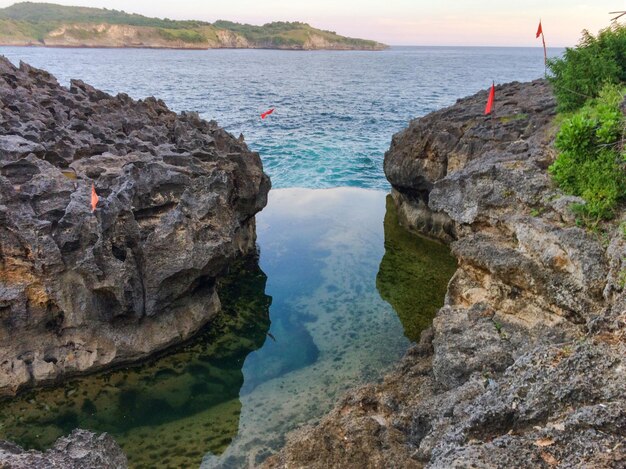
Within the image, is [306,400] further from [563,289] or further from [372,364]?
[563,289]

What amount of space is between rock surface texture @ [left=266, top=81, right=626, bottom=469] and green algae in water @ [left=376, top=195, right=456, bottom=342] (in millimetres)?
5271

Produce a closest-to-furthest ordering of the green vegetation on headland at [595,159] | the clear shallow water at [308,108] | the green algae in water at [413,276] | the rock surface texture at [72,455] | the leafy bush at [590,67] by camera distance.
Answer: the rock surface texture at [72,455], the green vegetation on headland at [595,159], the leafy bush at [590,67], the green algae in water at [413,276], the clear shallow water at [308,108]

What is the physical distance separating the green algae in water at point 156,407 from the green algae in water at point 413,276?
6141 millimetres

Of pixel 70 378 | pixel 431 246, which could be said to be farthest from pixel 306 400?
pixel 431 246

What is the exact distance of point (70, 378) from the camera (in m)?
13.9

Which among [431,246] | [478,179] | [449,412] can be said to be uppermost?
[478,179]

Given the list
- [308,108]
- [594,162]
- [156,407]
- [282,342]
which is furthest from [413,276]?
[308,108]

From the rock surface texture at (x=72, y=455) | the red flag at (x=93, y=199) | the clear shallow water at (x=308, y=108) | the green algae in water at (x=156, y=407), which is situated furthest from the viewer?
the clear shallow water at (x=308, y=108)

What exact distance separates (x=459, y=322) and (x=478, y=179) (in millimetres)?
4452

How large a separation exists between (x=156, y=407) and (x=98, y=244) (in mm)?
4685

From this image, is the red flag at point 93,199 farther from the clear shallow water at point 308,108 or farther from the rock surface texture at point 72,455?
the clear shallow water at point 308,108

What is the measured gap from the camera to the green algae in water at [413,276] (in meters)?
18.4

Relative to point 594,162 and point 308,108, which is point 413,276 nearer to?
point 594,162

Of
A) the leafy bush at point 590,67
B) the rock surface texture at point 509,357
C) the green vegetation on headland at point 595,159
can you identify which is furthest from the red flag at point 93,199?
the leafy bush at point 590,67
